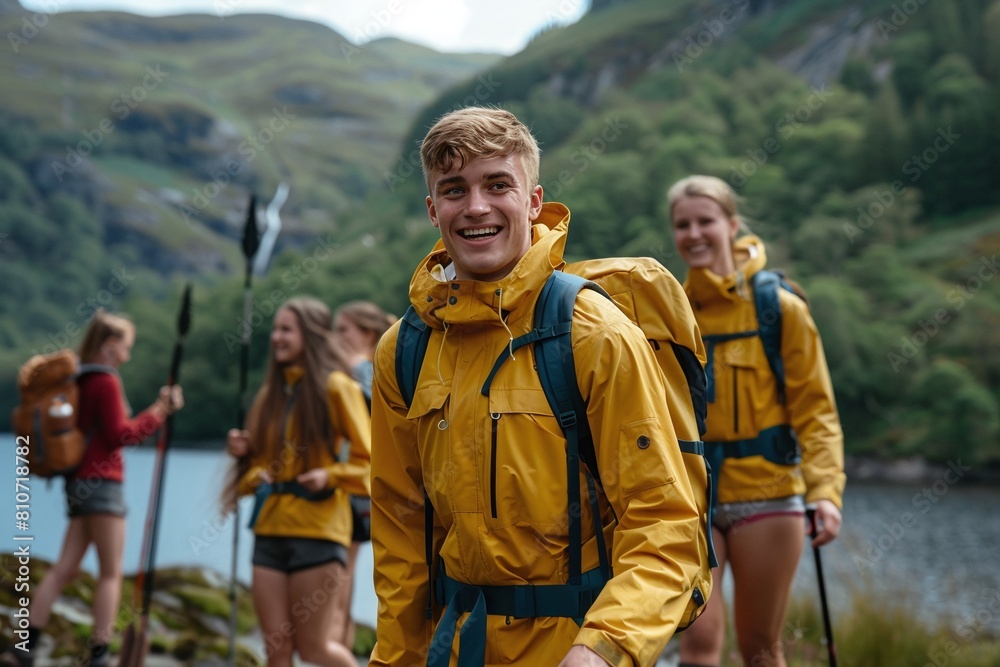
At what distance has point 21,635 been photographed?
6891mm

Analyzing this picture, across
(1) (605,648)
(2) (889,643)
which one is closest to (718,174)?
(2) (889,643)

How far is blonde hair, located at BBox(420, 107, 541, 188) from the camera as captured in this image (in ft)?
8.27

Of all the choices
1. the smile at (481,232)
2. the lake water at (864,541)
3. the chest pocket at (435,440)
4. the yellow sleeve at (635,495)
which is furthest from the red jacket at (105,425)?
the yellow sleeve at (635,495)

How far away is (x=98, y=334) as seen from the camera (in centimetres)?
728

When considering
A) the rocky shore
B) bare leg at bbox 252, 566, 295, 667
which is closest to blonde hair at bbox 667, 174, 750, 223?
bare leg at bbox 252, 566, 295, 667

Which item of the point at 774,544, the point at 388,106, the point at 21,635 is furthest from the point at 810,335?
the point at 388,106

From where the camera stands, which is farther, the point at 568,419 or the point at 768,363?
the point at 768,363

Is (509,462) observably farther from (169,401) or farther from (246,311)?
(169,401)

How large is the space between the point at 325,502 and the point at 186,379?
6003cm

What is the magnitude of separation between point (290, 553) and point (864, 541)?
678cm

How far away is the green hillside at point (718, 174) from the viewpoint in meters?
58.8

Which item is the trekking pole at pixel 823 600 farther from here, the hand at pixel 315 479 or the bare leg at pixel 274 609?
the bare leg at pixel 274 609

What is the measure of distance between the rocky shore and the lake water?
42 cm

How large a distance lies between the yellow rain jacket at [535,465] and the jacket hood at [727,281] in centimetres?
236
